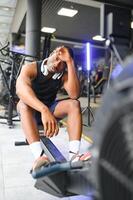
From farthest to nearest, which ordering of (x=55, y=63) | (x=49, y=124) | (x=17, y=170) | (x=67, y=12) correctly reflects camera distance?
(x=67, y=12) → (x=17, y=170) → (x=55, y=63) → (x=49, y=124)

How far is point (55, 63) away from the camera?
2.27 m

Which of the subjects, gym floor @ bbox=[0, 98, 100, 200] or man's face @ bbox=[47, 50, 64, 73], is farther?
man's face @ bbox=[47, 50, 64, 73]

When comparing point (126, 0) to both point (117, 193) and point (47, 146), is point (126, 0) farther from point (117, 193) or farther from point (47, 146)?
point (47, 146)

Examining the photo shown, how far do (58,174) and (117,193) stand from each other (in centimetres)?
81

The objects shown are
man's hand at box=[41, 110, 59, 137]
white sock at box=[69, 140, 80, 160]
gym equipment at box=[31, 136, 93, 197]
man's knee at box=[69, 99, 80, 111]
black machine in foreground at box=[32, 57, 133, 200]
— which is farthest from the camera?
man's knee at box=[69, 99, 80, 111]

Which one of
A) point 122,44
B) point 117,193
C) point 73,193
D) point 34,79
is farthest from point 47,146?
point 117,193

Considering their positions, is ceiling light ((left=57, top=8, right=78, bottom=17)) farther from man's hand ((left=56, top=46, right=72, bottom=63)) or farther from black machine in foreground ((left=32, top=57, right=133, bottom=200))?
black machine in foreground ((left=32, top=57, right=133, bottom=200))

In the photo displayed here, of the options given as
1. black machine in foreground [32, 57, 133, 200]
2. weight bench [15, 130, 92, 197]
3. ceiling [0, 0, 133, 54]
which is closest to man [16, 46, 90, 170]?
weight bench [15, 130, 92, 197]

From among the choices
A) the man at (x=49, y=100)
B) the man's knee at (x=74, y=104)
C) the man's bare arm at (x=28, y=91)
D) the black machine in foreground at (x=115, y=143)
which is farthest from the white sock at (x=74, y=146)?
the black machine in foreground at (x=115, y=143)

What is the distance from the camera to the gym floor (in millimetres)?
2008

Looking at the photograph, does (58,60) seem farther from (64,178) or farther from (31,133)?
(64,178)

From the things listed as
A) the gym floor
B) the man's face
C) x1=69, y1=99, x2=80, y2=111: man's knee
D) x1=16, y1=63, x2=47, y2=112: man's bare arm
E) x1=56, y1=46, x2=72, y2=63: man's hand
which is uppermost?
x1=56, y1=46, x2=72, y2=63: man's hand

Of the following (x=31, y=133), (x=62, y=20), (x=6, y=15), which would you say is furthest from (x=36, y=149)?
(x=6, y=15)

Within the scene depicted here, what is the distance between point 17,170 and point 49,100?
2.08ft
